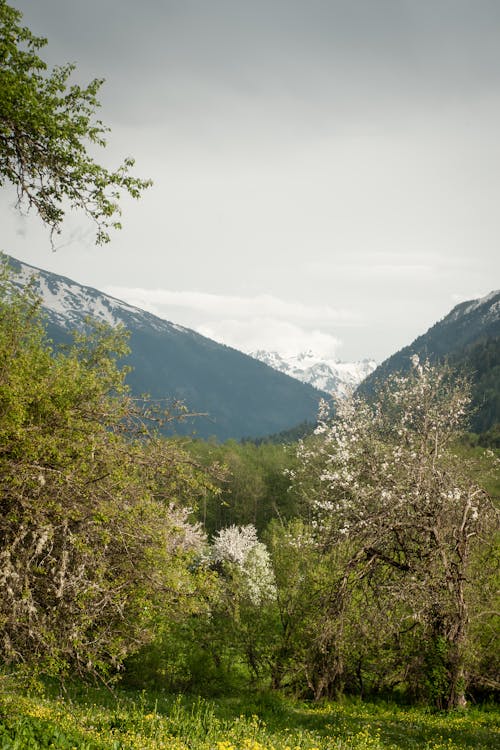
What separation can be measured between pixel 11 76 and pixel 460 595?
53.4 feet

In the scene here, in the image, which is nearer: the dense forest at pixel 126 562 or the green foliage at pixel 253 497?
the dense forest at pixel 126 562

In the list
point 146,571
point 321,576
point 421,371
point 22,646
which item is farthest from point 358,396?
point 22,646

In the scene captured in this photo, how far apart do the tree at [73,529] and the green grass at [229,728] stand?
3.75ft

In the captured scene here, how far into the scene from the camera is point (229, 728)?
11.8 metres

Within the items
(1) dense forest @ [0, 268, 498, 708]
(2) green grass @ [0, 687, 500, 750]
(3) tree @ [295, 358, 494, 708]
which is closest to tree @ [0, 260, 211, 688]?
(1) dense forest @ [0, 268, 498, 708]

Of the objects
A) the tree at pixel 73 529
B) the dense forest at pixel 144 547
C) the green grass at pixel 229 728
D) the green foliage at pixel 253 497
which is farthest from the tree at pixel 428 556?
the green foliage at pixel 253 497

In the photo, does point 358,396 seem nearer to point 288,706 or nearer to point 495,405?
point 288,706

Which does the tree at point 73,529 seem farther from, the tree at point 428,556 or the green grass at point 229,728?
the tree at point 428,556

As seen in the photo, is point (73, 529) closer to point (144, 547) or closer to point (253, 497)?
point (144, 547)

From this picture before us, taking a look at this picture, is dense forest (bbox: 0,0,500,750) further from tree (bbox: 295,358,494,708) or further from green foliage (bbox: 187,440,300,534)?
green foliage (bbox: 187,440,300,534)

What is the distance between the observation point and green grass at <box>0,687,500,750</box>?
25.2 ft

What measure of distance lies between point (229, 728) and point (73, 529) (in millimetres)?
6803

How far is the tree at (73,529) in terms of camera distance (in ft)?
30.1

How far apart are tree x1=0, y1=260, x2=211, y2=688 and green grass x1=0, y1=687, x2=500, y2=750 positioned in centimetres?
114
